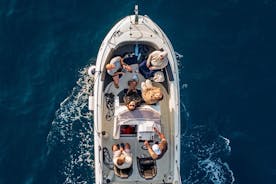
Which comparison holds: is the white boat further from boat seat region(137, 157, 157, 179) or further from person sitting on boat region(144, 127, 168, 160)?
person sitting on boat region(144, 127, 168, 160)

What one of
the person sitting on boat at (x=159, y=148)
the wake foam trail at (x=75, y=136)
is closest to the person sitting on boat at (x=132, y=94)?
the person sitting on boat at (x=159, y=148)

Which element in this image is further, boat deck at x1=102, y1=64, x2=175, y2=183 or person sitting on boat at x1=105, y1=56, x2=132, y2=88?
person sitting on boat at x1=105, y1=56, x2=132, y2=88

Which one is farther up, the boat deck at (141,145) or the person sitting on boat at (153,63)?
the person sitting on boat at (153,63)

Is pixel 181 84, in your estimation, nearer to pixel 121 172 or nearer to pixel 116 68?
pixel 116 68

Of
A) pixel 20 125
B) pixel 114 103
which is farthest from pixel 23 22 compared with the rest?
pixel 114 103

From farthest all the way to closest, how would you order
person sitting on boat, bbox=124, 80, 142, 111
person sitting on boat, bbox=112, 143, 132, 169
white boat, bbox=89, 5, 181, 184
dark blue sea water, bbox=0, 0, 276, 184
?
dark blue sea water, bbox=0, 0, 276, 184 < person sitting on boat, bbox=124, 80, 142, 111 < white boat, bbox=89, 5, 181, 184 < person sitting on boat, bbox=112, 143, 132, 169

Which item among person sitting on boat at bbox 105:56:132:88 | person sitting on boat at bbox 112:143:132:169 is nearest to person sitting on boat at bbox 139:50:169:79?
person sitting on boat at bbox 105:56:132:88

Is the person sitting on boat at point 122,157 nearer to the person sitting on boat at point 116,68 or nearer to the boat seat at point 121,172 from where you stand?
the boat seat at point 121,172

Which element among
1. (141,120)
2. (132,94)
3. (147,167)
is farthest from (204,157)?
(132,94)
